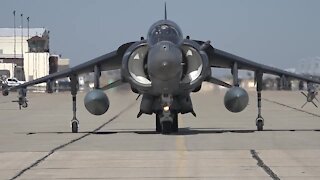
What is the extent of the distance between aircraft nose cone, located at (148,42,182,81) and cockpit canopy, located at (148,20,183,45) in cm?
73

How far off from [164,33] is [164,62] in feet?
5.95

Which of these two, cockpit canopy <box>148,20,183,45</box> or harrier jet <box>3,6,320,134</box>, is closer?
harrier jet <box>3,6,320,134</box>

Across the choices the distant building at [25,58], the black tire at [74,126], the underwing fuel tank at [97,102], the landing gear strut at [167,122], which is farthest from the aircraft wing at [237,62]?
the distant building at [25,58]

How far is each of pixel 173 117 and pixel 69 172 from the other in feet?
28.1

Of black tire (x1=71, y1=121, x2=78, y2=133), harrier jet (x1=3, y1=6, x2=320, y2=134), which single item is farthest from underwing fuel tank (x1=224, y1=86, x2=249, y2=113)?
black tire (x1=71, y1=121, x2=78, y2=133)

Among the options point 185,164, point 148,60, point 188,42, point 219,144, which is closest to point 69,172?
point 185,164

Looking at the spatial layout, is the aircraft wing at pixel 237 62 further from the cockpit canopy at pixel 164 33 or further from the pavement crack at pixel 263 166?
the pavement crack at pixel 263 166

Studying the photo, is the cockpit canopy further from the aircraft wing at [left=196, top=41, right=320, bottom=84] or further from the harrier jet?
the aircraft wing at [left=196, top=41, right=320, bottom=84]

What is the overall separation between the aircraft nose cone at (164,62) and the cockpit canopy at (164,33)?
28.9 inches

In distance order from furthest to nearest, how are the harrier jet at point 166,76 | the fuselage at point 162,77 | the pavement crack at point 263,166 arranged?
the fuselage at point 162,77 → the harrier jet at point 166,76 → the pavement crack at point 263,166

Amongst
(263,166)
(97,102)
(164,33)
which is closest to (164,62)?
(164,33)

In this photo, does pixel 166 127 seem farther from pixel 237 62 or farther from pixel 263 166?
pixel 263 166

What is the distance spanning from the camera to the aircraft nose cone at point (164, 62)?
60.3ft

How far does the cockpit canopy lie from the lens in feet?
64.8
